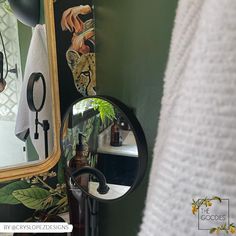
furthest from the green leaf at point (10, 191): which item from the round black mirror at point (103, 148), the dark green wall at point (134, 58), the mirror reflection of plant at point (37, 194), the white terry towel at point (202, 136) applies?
the white terry towel at point (202, 136)

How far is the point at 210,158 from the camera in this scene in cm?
22

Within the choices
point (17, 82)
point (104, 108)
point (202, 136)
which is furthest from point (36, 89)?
point (202, 136)

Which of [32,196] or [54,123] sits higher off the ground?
[54,123]

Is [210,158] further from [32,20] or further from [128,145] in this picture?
[32,20]

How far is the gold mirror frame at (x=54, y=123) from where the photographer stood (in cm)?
61

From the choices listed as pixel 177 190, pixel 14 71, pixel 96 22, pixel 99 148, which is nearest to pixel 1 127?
pixel 14 71

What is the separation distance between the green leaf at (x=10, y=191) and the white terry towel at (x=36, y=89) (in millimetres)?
86

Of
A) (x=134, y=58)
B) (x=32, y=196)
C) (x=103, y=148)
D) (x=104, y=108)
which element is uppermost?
(x=134, y=58)

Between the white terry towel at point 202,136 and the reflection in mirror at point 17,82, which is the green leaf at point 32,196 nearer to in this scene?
the reflection in mirror at point 17,82

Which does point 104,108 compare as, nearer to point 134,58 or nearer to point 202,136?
point 134,58

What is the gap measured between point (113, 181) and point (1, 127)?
0.30 m

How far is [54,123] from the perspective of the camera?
0.67m

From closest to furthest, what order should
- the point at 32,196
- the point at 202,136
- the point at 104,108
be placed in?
1. the point at 202,136
2. the point at 104,108
3. the point at 32,196

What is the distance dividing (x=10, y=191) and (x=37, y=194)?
74mm
